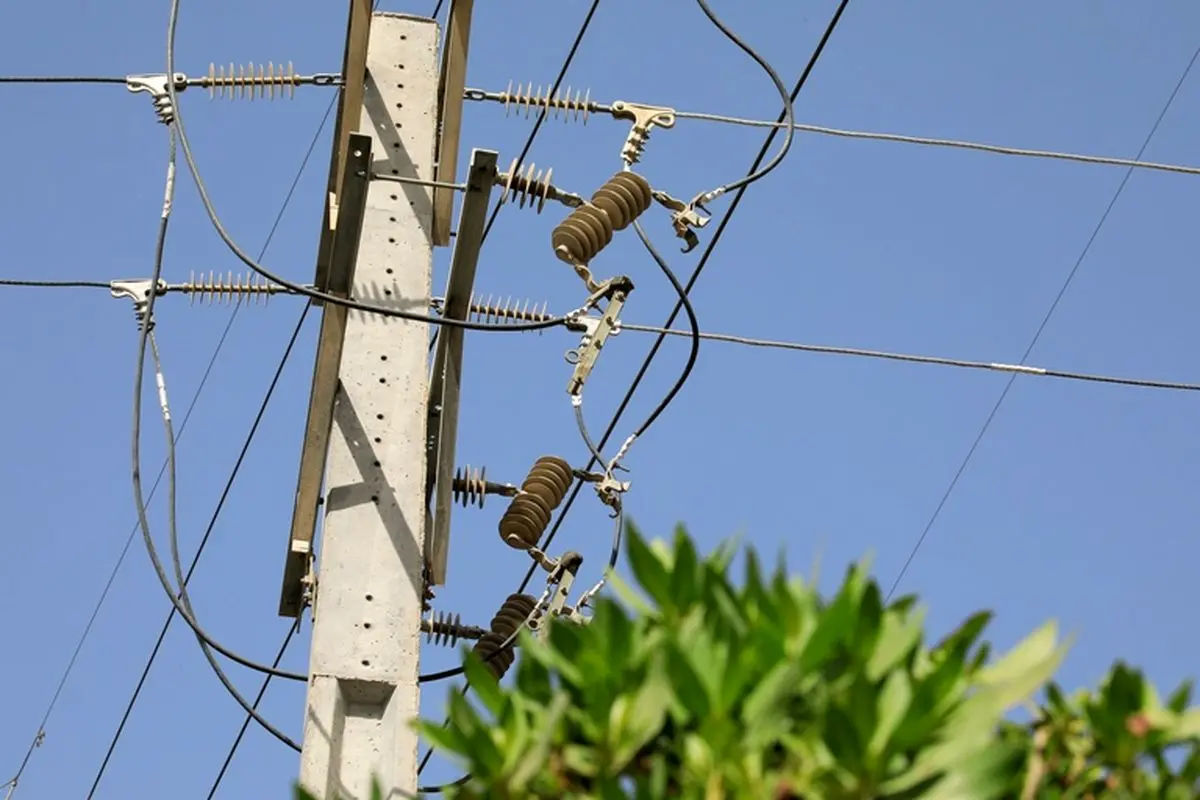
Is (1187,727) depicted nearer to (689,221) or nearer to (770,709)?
(770,709)

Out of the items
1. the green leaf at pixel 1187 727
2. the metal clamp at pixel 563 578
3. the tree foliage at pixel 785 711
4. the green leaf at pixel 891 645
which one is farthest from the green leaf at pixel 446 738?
the metal clamp at pixel 563 578

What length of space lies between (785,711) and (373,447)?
3.67 meters

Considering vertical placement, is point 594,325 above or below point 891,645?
above

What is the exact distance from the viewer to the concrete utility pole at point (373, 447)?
5.31 m

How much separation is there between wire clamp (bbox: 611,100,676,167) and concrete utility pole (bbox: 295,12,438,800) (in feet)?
2.23

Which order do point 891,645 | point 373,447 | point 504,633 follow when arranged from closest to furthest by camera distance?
point 891,645
point 373,447
point 504,633

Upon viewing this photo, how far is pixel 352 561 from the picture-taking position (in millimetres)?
5516

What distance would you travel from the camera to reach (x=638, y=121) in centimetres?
675

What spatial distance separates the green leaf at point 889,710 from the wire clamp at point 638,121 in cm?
467

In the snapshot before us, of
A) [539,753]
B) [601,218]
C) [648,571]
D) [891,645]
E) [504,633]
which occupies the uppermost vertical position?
[601,218]

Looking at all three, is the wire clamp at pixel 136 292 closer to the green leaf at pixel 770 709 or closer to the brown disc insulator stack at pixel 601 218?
the brown disc insulator stack at pixel 601 218

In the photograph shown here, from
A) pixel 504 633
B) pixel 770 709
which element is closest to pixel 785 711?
pixel 770 709

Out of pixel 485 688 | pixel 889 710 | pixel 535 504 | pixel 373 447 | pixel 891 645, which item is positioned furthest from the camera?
pixel 535 504

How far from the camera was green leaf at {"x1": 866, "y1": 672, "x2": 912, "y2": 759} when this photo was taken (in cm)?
208
